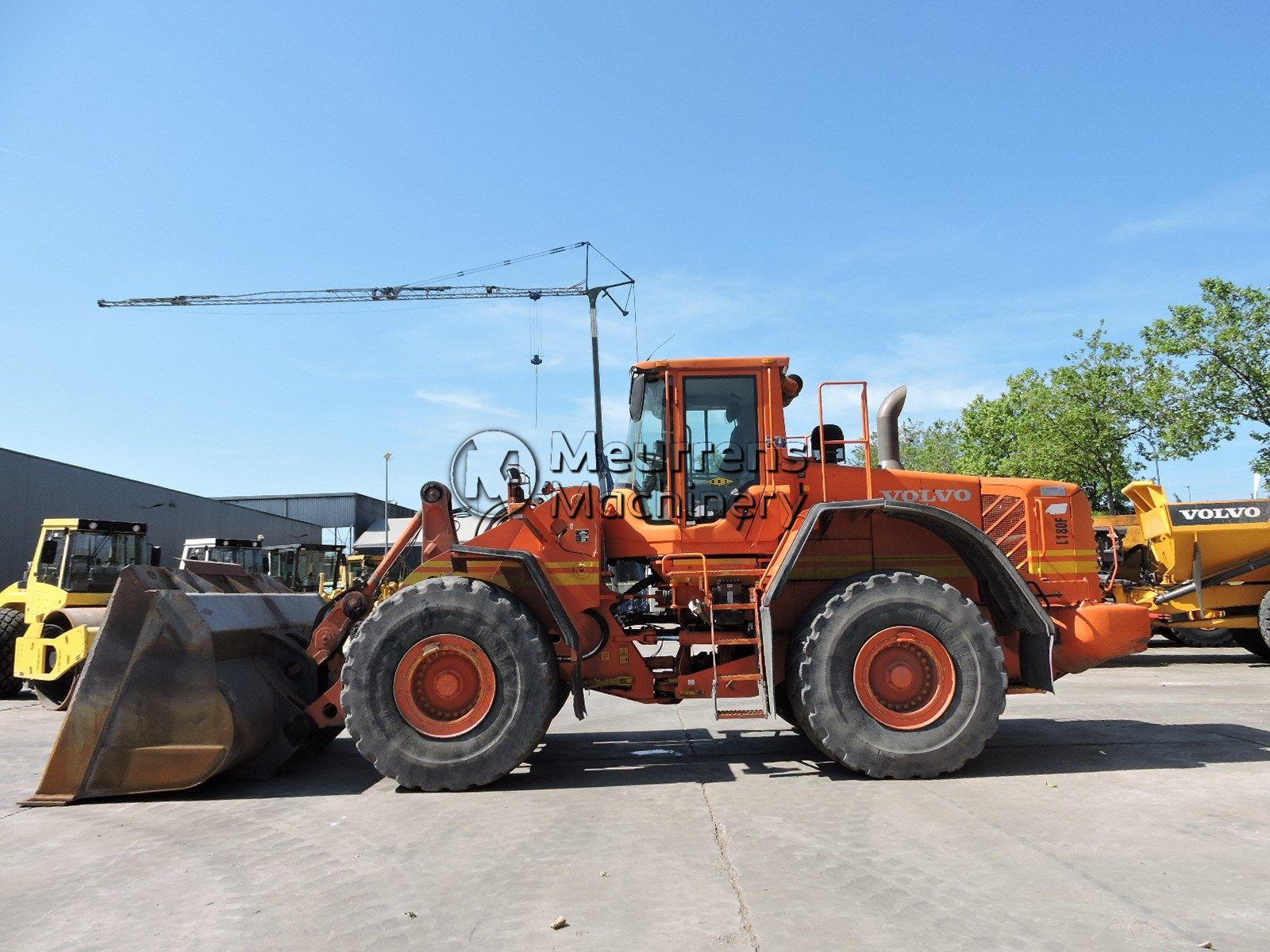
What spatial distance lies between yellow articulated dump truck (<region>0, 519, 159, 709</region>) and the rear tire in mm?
17367

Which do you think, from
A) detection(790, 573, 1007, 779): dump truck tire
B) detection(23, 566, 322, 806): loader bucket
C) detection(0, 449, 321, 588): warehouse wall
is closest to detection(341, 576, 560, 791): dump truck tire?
detection(23, 566, 322, 806): loader bucket

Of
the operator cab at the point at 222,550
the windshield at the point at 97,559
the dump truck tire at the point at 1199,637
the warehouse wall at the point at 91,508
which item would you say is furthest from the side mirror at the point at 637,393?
the warehouse wall at the point at 91,508

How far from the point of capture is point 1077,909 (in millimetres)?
3709

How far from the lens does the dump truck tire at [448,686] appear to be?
6039 mm

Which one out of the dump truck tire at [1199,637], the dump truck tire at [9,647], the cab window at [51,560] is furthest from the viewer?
the dump truck tire at [1199,637]

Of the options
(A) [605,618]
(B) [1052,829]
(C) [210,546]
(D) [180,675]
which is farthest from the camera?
(C) [210,546]

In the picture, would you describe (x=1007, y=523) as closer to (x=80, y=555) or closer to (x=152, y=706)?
(x=152, y=706)

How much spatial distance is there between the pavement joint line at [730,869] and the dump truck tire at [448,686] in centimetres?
135

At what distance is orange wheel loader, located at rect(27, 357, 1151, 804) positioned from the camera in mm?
6020

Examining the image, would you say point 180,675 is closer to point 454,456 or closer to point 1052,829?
point 1052,829

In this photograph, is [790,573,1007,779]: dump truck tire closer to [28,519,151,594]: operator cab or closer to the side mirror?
the side mirror

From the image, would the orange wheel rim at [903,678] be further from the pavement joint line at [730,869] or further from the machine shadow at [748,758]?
the pavement joint line at [730,869]

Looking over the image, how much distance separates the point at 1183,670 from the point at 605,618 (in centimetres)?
1143

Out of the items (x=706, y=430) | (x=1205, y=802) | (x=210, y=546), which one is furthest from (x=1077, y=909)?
(x=210, y=546)
